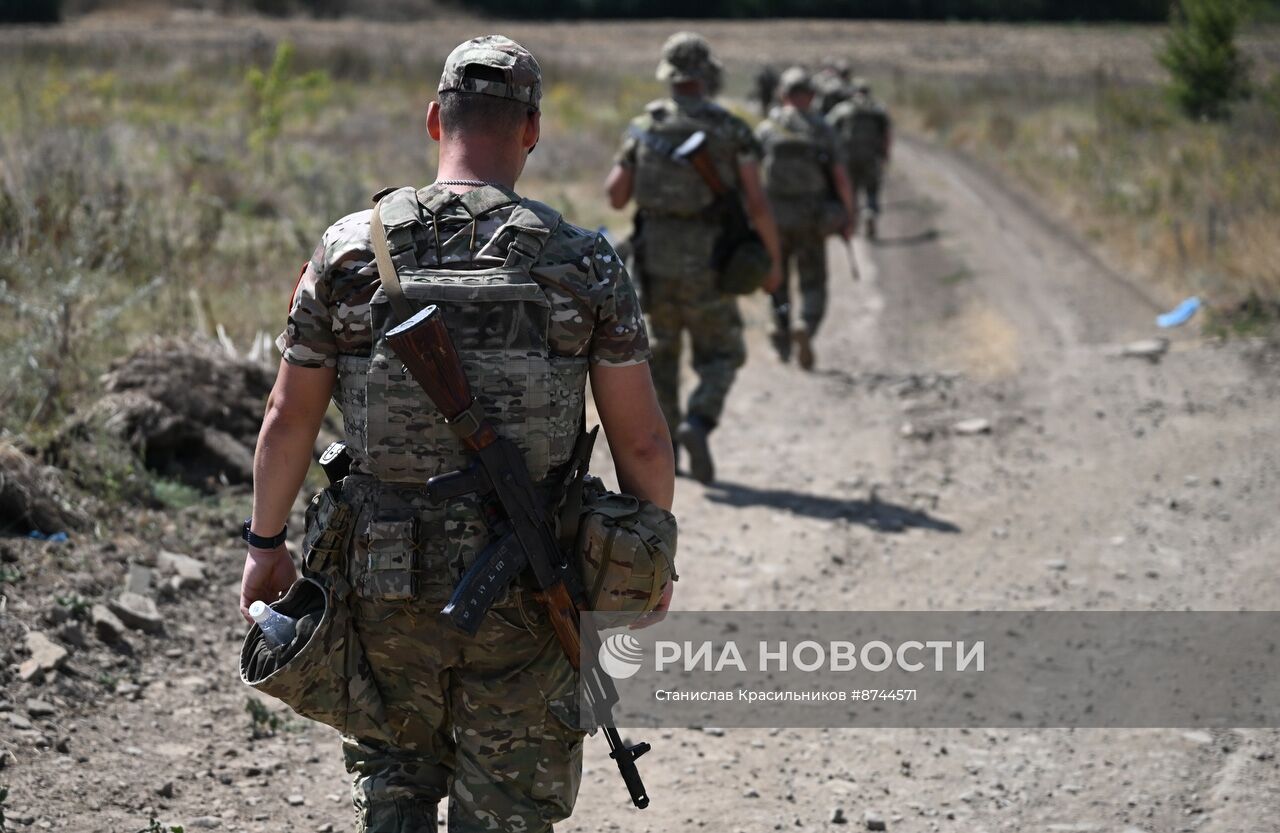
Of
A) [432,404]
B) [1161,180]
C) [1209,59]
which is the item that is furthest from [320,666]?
[1209,59]

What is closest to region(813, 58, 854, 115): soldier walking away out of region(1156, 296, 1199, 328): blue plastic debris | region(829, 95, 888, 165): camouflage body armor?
region(829, 95, 888, 165): camouflage body armor

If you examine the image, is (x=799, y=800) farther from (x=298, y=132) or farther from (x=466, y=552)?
(x=298, y=132)

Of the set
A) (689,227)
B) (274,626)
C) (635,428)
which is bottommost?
(689,227)

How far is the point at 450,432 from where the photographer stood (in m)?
2.53

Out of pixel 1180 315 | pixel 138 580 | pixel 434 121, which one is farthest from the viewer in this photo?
pixel 1180 315

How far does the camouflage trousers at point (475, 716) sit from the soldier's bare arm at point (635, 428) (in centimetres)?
33

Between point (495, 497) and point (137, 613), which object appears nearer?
point (495, 497)

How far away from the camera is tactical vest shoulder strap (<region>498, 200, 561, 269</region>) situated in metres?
2.51

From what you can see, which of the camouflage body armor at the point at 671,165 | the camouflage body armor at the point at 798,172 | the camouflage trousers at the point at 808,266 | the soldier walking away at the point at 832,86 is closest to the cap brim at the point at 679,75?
the camouflage body armor at the point at 671,165

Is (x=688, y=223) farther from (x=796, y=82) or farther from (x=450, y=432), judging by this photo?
(x=450, y=432)

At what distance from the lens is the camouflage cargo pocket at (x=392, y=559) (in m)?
2.52

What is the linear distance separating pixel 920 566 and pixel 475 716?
373 cm

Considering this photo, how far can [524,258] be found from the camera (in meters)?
2.51

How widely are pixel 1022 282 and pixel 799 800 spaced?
10249 millimetres
